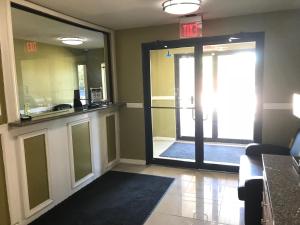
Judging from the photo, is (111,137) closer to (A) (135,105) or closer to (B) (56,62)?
(A) (135,105)

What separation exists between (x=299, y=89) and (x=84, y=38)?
137 inches

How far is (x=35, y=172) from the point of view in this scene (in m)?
2.82

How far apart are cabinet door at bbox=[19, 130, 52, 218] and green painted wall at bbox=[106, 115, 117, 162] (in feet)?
4.82

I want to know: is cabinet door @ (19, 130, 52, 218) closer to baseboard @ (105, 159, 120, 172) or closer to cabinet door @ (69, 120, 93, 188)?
cabinet door @ (69, 120, 93, 188)

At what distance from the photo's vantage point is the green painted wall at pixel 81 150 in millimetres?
3500

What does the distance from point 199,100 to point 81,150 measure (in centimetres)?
198

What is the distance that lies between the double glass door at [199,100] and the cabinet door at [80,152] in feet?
3.74

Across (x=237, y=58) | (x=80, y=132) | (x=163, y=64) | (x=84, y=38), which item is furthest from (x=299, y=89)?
(x=84, y=38)

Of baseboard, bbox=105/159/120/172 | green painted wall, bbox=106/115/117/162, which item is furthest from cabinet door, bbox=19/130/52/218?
green painted wall, bbox=106/115/117/162

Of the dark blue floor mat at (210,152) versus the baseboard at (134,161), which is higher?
the dark blue floor mat at (210,152)

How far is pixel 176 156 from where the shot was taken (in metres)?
4.58

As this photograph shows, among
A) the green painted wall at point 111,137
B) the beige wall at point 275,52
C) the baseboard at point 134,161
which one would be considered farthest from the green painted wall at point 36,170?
the beige wall at point 275,52

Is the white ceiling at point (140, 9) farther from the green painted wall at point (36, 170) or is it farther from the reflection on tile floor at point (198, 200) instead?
the reflection on tile floor at point (198, 200)

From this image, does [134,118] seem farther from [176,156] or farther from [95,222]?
[95,222]
